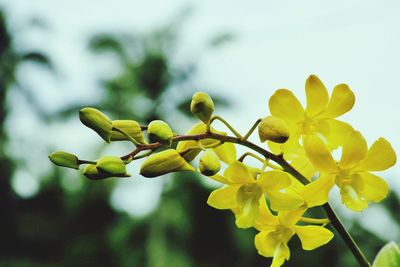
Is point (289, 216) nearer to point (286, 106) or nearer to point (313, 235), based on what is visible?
point (313, 235)

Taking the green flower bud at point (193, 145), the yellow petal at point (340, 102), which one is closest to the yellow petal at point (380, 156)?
the yellow petal at point (340, 102)

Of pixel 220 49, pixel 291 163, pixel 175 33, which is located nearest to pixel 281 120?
pixel 291 163

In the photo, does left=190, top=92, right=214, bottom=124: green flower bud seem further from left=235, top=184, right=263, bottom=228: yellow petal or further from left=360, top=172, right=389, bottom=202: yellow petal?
left=360, top=172, right=389, bottom=202: yellow petal

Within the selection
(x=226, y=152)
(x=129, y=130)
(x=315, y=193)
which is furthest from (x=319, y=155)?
(x=129, y=130)

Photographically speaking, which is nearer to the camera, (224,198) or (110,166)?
(110,166)

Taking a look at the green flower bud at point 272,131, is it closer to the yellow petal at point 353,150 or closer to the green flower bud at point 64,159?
the yellow petal at point 353,150

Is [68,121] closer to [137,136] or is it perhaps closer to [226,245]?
[226,245]
